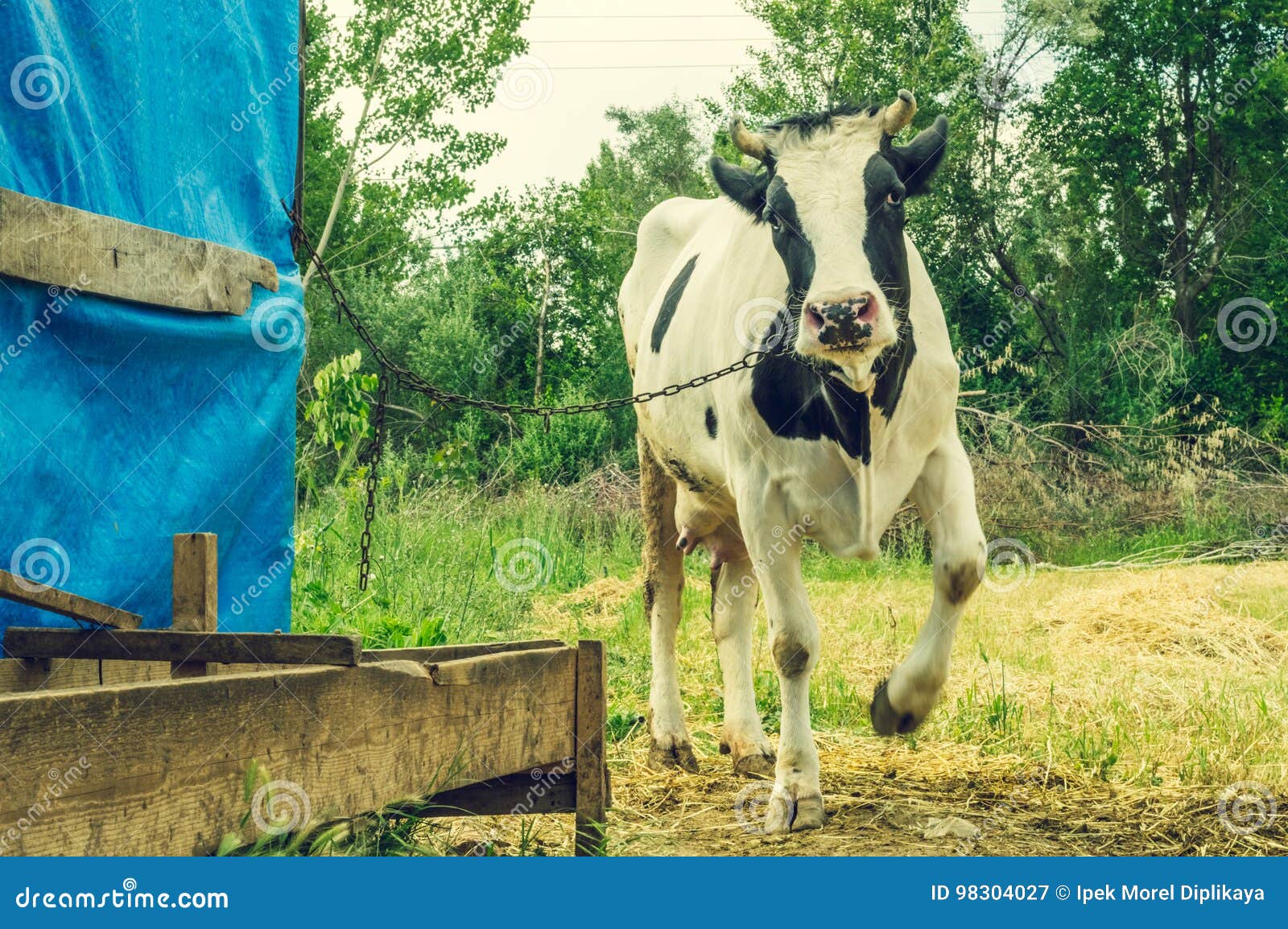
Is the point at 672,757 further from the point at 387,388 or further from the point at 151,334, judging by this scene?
the point at 151,334

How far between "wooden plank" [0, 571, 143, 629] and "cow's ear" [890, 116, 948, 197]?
114 inches

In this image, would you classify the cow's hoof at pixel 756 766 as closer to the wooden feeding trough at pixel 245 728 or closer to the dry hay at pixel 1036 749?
the dry hay at pixel 1036 749

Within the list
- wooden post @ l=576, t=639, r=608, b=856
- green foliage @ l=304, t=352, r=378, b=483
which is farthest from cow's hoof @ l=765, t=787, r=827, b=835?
green foliage @ l=304, t=352, r=378, b=483

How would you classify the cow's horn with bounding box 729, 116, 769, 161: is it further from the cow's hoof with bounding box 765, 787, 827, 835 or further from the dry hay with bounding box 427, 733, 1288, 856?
the dry hay with bounding box 427, 733, 1288, 856

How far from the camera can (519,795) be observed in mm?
3523

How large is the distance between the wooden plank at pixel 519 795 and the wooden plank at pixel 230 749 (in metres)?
0.09

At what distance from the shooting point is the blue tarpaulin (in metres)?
3.57

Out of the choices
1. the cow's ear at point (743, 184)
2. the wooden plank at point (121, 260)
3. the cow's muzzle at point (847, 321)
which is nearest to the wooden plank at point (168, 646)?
the wooden plank at point (121, 260)

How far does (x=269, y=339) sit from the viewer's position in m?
4.40

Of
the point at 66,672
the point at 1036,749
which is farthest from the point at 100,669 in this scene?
the point at 1036,749

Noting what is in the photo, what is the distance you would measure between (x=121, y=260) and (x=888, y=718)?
2.79m

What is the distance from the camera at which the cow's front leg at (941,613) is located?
4.26 metres

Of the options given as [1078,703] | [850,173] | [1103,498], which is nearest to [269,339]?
[850,173]

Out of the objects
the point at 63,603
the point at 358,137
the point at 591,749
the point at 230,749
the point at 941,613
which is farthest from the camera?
the point at 358,137
